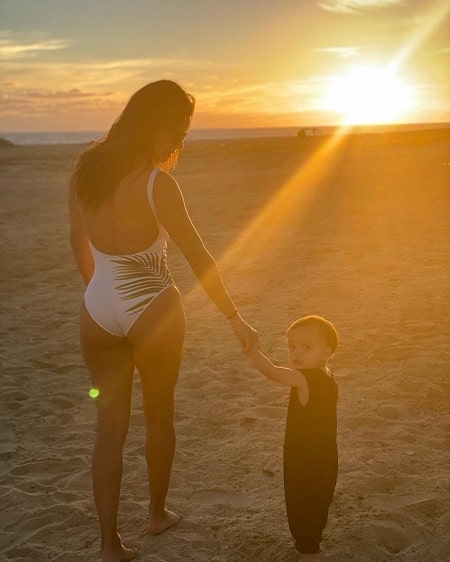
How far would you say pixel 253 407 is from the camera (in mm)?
5242

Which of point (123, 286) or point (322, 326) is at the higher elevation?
point (123, 286)

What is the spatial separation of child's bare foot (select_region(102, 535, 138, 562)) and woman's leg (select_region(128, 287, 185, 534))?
311mm

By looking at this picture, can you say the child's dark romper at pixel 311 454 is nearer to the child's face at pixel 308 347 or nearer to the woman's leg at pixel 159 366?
the child's face at pixel 308 347

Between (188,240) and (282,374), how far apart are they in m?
0.72

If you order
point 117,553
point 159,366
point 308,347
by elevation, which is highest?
point 308,347

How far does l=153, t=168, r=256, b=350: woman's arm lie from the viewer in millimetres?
2812

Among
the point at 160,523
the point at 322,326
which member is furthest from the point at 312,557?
the point at 322,326

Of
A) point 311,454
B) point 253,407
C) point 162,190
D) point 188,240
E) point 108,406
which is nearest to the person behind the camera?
point 162,190

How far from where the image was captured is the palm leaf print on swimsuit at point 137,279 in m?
2.93

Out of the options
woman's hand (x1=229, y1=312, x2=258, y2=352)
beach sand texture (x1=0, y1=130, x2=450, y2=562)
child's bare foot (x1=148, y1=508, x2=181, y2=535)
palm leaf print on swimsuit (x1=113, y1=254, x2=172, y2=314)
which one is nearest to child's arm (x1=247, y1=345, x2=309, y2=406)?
woman's hand (x1=229, y1=312, x2=258, y2=352)

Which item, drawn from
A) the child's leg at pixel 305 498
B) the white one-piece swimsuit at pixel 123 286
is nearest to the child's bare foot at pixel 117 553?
the child's leg at pixel 305 498

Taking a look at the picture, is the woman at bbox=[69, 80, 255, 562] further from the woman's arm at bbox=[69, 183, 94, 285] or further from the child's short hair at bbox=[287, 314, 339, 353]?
the child's short hair at bbox=[287, 314, 339, 353]

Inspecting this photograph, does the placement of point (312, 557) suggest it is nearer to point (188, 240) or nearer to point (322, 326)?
point (322, 326)

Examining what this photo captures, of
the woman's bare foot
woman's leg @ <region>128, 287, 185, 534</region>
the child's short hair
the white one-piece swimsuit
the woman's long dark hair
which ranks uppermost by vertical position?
the woman's long dark hair
